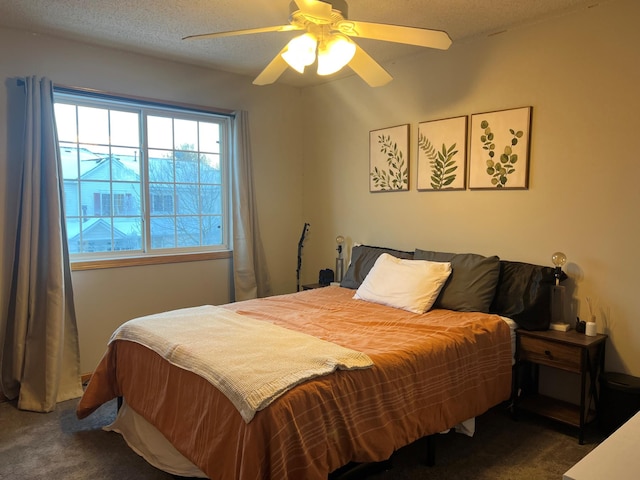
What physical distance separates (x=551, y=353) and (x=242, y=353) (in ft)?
5.72

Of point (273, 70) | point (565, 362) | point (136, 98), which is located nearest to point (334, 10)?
point (273, 70)

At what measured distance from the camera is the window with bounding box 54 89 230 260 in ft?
11.0

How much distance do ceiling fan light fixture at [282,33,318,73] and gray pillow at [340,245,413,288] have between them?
5.62 ft

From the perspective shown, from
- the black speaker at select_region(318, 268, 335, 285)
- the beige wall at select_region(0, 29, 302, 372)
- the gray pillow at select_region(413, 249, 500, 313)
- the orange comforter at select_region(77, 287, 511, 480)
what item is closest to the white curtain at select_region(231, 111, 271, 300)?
the beige wall at select_region(0, 29, 302, 372)

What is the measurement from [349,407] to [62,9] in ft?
8.96

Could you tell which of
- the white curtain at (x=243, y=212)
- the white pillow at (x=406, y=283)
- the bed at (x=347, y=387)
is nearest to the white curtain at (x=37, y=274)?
the bed at (x=347, y=387)

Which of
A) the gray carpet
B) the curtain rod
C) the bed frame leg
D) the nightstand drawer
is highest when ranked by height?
the curtain rod

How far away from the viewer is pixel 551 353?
2.55 metres

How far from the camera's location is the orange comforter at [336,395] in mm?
1594

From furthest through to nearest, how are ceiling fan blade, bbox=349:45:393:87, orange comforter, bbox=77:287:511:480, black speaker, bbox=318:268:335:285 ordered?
black speaker, bbox=318:268:335:285, ceiling fan blade, bbox=349:45:393:87, orange comforter, bbox=77:287:511:480

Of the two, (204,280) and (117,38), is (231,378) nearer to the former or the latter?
(204,280)

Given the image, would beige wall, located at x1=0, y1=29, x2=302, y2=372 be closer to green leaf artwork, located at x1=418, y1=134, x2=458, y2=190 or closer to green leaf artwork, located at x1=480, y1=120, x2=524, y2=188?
green leaf artwork, located at x1=418, y1=134, x2=458, y2=190

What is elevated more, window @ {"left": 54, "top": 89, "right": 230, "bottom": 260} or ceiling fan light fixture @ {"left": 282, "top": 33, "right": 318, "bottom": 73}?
ceiling fan light fixture @ {"left": 282, "top": 33, "right": 318, "bottom": 73}

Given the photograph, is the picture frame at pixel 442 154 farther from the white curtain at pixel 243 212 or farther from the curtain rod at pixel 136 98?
the curtain rod at pixel 136 98
